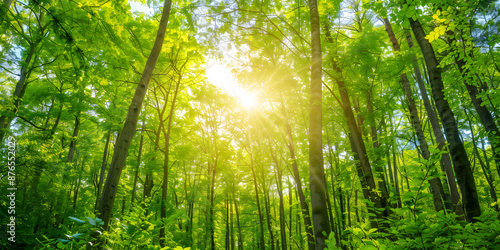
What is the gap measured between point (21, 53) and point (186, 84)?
7014 millimetres

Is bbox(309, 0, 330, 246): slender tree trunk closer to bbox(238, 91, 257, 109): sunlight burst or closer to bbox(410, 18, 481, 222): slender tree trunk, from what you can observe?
bbox(410, 18, 481, 222): slender tree trunk

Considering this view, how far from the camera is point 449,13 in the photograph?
4.02 metres

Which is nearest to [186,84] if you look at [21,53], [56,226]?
[21,53]

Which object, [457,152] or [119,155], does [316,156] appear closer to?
[457,152]

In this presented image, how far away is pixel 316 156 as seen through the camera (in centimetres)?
374

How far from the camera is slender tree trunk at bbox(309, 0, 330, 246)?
133 inches

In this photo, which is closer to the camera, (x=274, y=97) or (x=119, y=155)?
(x=119, y=155)

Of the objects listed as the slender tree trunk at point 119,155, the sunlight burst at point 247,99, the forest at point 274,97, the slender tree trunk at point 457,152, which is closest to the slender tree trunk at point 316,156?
the forest at point 274,97

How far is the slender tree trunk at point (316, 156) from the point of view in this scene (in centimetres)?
338

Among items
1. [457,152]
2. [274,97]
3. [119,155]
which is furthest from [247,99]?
[457,152]

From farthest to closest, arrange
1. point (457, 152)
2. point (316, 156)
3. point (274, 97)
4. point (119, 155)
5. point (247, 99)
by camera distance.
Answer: point (247, 99)
point (274, 97)
point (119, 155)
point (457, 152)
point (316, 156)

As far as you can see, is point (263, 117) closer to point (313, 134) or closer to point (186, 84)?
point (186, 84)

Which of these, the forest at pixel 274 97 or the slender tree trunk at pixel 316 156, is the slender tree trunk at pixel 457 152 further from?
the slender tree trunk at pixel 316 156

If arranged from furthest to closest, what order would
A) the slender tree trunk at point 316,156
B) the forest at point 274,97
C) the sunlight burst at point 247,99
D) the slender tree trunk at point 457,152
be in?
1. the sunlight burst at point 247,99
2. the slender tree trunk at point 457,152
3. the slender tree trunk at point 316,156
4. the forest at point 274,97
